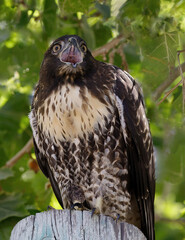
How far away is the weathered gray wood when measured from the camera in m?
2.72

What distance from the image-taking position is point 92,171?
379 centimetres

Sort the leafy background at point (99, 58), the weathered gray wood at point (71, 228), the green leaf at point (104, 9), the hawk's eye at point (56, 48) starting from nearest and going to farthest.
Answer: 1. the weathered gray wood at point (71, 228)
2. the hawk's eye at point (56, 48)
3. the leafy background at point (99, 58)
4. the green leaf at point (104, 9)

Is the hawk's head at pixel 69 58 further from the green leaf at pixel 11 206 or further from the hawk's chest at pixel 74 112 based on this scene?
the green leaf at pixel 11 206

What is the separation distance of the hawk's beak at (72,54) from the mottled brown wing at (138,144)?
29 centimetres

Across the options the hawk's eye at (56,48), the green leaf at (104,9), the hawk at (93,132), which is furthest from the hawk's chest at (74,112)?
the green leaf at (104,9)

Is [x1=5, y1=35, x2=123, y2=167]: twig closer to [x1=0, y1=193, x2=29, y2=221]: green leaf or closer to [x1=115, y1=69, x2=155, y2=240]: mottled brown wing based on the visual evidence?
[x1=0, y1=193, x2=29, y2=221]: green leaf

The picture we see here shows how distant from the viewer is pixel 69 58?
3.77m

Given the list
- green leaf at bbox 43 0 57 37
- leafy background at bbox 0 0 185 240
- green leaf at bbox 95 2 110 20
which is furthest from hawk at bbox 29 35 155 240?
green leaf at bbox 95 2 110 20

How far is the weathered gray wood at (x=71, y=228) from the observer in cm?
272

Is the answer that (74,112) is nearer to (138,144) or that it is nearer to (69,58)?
(69,58)

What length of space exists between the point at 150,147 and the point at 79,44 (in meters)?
0.83

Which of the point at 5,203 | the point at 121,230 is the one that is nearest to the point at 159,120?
the point at 5,203

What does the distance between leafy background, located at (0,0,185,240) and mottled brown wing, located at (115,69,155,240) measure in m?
0.35

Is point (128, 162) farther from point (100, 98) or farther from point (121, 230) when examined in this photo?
point (121, 230)
